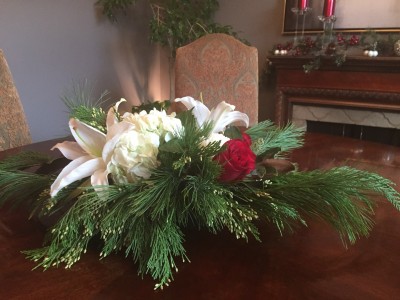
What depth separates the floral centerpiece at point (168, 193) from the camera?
46cm

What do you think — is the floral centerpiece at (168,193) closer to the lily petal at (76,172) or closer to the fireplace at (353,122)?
the lily petal at (76,172)

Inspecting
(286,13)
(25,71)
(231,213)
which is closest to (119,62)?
(25,71)

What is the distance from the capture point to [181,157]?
474mm

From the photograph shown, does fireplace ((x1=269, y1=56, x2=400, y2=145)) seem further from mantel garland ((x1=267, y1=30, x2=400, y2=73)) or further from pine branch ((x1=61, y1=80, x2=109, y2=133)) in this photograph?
pine branch ((x1=61, y1=80, x2=109, y2=133))

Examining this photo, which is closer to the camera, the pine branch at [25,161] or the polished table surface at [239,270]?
the polished table surface at [239,270]

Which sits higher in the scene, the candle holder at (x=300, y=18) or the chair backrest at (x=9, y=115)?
the candle holder at (x=300, y=18)

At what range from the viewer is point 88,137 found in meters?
0.52

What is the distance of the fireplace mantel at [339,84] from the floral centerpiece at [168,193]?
1.84 metres

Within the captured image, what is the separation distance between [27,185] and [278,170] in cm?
43

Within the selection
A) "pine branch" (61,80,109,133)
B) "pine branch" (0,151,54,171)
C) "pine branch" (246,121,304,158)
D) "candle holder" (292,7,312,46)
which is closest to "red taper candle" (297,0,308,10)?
"candle holder" (292,7,312,46)

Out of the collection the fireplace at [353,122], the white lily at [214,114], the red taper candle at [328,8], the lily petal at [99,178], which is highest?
the red taper candle at [328,8]

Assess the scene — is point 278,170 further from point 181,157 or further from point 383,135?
point 383,135

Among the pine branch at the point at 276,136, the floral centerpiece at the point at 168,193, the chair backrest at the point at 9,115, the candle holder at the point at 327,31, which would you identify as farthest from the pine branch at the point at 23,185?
the candle holder at the point at 327,31

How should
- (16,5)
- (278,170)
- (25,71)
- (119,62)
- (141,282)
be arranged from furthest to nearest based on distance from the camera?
1. (119,62)
2. (25,71)
3. (16,5)
4. (278,170)
5. (141,282)
